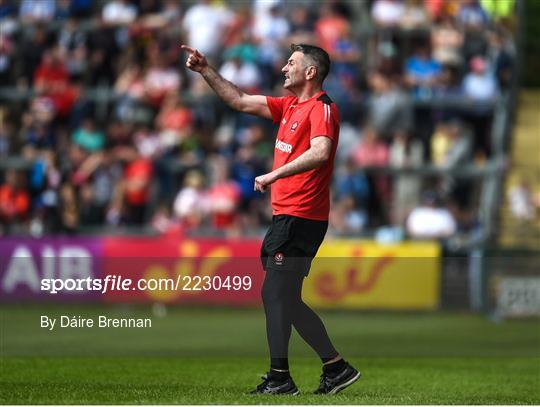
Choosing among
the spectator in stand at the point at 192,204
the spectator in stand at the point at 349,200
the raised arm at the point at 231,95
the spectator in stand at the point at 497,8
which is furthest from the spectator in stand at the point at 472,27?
the raised arm at the point at 231,95

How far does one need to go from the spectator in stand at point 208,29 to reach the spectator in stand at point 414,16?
335 cm

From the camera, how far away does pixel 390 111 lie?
24.7m

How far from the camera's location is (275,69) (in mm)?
25141

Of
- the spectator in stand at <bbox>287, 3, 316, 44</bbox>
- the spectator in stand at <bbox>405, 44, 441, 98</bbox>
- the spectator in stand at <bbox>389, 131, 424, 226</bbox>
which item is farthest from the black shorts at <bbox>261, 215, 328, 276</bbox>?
the spectator in stand at <bbox>405, 44, 441, 98</bbox>

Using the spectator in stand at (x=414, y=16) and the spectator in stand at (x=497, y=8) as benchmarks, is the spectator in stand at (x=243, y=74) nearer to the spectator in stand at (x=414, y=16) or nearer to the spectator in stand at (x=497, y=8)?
the spectator in stand at (x=414, y=16)

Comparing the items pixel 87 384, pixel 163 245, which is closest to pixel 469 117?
pixel 163 245

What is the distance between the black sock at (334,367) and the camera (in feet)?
32.0

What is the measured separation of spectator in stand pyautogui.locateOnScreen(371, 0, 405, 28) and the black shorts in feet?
56.7

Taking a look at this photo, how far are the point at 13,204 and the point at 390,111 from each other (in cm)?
676

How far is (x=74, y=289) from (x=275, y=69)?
12.1 meters

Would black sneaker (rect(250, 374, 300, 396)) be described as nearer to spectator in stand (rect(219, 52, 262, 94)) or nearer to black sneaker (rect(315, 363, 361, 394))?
black sneaker (rect(315, 363, 361, 394))

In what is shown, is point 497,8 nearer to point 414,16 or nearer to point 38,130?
point 414,16

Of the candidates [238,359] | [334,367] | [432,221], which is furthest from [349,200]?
[334,367]

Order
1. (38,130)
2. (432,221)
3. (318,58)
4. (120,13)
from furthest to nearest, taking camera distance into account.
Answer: (120,13) < (38,130) < (432,221) < (318,58)
